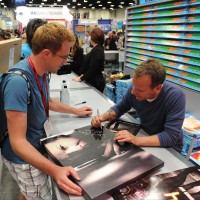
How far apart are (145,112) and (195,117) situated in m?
1.46

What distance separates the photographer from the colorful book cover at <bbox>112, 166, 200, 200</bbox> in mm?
924

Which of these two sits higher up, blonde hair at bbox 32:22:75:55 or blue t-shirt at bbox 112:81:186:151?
blonde hair at bbox 32:22:75:55

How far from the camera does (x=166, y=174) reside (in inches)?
42.2

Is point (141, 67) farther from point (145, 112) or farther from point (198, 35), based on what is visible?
point (198, 35)

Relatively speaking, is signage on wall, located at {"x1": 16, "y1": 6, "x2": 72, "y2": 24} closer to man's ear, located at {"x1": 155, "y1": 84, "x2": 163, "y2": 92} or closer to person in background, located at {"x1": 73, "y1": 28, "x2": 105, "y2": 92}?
person in background, located at {"x1": 73, "y1": 28, "x2": 105, "y2": 92}

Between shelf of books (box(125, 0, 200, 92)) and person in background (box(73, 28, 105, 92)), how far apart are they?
2.84ft

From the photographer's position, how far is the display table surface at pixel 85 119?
48.5 inches

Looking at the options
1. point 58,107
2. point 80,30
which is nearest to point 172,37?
point 58,107

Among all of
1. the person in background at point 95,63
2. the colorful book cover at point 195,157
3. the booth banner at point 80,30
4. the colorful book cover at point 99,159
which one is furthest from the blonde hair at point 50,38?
the booth banner at point 80,30

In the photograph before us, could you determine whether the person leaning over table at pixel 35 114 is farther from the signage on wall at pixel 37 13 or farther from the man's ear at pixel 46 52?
the signage on wall at pixel 37 13

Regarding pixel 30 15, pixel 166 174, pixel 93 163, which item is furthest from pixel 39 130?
pixel 30 15

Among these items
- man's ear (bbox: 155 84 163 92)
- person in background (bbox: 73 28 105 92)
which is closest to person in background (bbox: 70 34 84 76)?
person in background (bbox: 73 28 105 92)

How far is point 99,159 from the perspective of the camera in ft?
3.74

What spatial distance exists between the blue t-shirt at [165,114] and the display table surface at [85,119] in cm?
9
